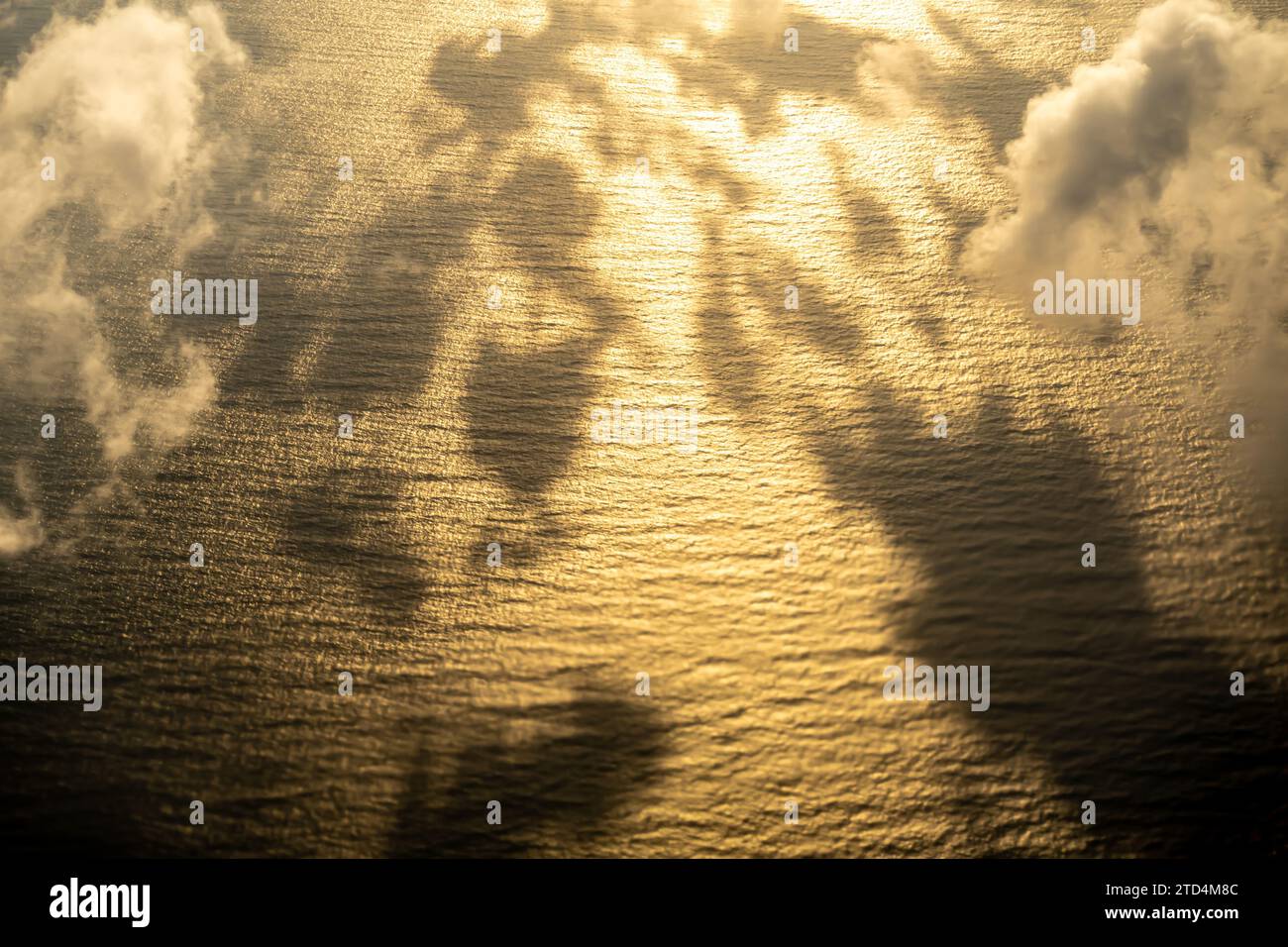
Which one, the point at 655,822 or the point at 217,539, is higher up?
the point at 217,539

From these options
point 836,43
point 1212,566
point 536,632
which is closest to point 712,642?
point 536,632

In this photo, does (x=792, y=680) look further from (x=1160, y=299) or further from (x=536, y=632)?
(x=1160, y=299)

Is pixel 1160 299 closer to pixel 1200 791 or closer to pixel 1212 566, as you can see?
pixel 1212 566

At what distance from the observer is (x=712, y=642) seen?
3.17 metres

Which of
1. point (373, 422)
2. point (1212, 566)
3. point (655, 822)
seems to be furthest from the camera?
point (373, 422)

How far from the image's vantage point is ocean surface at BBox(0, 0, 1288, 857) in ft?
9.04

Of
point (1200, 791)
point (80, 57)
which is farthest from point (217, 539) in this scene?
point (80, 57)

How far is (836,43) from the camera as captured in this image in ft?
21.8

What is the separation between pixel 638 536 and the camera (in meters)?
3.54

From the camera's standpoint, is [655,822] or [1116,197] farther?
[1116,197]

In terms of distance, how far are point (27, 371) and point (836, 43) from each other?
4764 mm

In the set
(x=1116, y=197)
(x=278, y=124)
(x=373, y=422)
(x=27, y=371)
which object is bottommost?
(x=373, y=422)

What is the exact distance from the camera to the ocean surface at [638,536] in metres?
2.76

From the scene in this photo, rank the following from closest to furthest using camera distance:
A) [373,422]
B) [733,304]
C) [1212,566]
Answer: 1. [1212,566]
2. [373,422]
3. [733,304]
